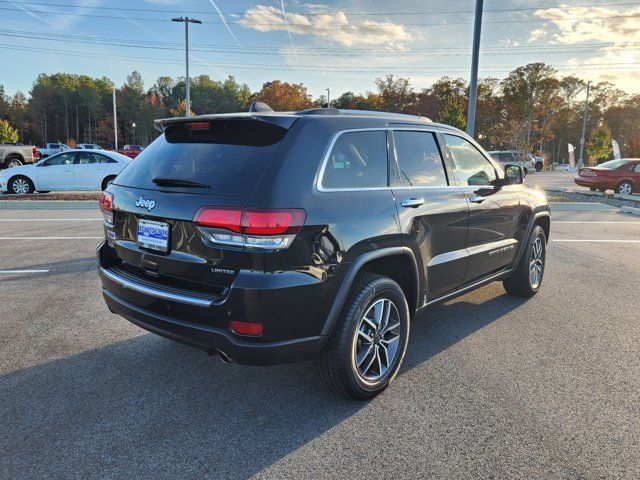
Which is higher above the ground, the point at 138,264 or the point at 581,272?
the point at 138,264

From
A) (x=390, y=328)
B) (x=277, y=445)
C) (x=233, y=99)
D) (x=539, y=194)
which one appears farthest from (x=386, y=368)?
(x=233, y=99)

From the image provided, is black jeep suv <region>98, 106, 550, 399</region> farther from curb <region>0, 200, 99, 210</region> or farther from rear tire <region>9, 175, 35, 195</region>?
rear tire <region>9, 175, 35, 195</region>

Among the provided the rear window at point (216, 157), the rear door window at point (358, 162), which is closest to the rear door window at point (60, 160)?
the rear window at point (216, 157)

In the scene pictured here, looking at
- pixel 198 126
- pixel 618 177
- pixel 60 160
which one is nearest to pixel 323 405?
pixel 198 126

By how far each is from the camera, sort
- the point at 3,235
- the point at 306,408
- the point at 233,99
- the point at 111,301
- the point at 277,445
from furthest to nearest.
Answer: the point at 233,99
the point at 3,235
the point at 111,301
the point at 306,408
the point at 277,445

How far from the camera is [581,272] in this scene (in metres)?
6.69

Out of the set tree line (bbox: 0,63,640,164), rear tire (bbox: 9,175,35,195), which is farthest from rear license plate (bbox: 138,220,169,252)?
tree line (bbox: 0,63,640,164)

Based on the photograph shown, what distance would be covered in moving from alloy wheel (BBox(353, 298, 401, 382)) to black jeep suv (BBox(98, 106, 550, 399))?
1cm

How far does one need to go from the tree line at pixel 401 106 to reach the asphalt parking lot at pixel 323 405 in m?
30.6

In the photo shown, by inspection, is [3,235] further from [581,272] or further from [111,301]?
[581,272]

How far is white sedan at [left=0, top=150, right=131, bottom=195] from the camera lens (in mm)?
15672

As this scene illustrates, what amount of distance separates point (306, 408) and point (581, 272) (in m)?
5.29

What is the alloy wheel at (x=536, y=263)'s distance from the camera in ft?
17.5

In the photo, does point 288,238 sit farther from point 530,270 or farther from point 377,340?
point 530,270
